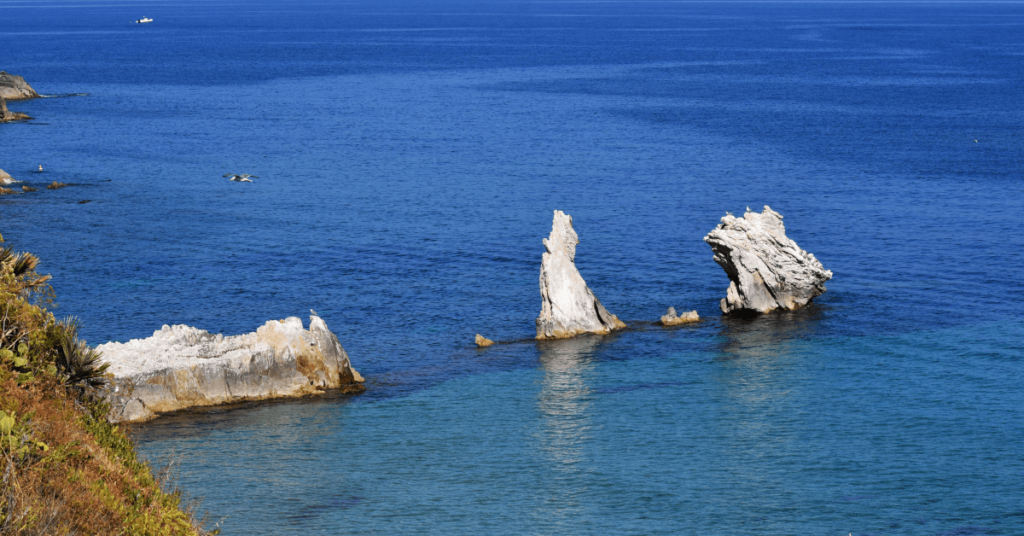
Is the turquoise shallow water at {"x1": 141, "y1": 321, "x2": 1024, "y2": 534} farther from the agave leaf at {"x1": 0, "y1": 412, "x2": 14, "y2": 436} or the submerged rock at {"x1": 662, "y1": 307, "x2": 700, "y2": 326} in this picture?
the agave leaf at {"x1": 0, "y1": 412, "x2": 14, "y2": 436}

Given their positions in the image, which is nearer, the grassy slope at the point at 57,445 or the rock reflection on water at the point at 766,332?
the grassy slope at the point at 57,445

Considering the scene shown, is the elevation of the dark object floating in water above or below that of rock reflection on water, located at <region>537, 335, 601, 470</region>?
above

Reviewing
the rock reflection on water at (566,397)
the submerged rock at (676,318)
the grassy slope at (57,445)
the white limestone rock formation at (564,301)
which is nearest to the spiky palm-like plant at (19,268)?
the grassy slope at (57,445)

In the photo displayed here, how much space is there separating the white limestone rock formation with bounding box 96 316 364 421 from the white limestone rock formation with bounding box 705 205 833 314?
2668 cm

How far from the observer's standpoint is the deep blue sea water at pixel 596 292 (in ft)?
135

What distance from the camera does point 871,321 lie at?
63938 mm

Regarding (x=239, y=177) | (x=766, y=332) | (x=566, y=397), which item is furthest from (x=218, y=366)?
(x=239, y=177)

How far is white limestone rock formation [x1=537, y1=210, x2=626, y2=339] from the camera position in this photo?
61031 mm

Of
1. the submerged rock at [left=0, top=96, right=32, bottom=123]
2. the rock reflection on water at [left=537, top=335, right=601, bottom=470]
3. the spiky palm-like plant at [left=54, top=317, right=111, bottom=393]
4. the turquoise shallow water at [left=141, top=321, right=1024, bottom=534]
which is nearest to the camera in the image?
the spiky palm-like plant at [left=54, top=317, right=111, bottom=393]

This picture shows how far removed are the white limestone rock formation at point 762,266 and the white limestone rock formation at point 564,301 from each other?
918 centimetres

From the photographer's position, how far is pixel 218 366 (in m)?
50.0

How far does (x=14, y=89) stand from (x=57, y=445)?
171 metres

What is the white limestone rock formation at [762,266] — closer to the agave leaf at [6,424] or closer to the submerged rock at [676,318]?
the submerged rock at [676,318]

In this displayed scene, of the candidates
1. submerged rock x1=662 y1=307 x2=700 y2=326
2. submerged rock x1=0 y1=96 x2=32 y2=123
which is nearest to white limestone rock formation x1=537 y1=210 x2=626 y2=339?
submerged rock x1=662 y1=307 x2=700 y2=326
